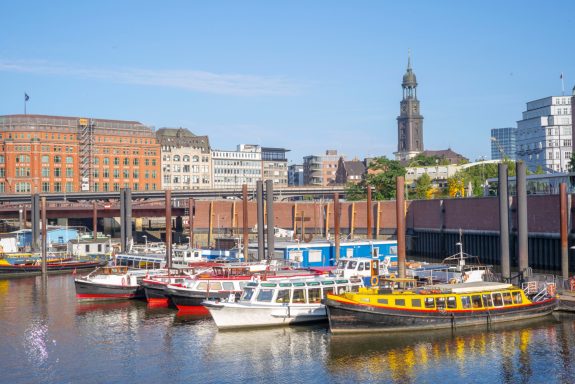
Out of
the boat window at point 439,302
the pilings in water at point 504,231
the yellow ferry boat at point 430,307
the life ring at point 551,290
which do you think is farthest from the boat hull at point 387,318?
the pilings in water at point 504,231

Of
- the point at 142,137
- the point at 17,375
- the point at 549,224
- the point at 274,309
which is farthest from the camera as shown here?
the point at 142,137

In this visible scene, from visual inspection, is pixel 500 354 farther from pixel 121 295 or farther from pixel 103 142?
pixel 103 142

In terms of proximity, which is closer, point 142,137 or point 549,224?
point 549,224

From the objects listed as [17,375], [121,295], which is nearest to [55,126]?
[121,295]

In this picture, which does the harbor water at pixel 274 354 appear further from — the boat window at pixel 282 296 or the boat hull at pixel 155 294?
the boat hull at pixel 155 294

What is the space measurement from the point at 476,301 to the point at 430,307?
326cm

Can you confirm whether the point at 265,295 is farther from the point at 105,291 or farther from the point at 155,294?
the point at 105,291

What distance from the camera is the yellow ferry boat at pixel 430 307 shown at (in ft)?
152

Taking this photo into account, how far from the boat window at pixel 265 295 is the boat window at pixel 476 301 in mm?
12262

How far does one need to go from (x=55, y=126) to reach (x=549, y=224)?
132337 mm

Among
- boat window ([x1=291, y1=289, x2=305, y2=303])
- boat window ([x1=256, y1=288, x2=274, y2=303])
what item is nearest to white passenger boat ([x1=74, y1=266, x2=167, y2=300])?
boat window ([x1=256, y1=288, x2=274, y2=303])

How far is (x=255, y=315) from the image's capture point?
4944 centimetres

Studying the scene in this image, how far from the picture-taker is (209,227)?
124062mm

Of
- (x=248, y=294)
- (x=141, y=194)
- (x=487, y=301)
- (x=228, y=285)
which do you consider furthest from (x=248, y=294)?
(x=141, y=194)
